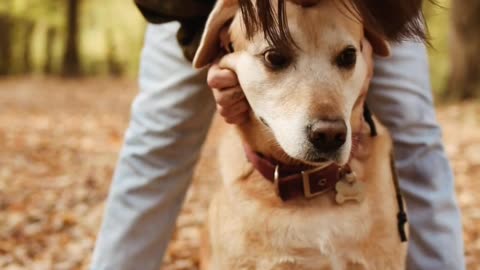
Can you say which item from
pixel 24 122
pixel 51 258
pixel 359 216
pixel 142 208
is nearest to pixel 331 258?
pixel 359 216

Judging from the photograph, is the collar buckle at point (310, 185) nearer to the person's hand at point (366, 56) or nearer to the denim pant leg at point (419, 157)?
the person's hand at point (366, 56)

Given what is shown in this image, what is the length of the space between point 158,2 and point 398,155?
110 centimetres

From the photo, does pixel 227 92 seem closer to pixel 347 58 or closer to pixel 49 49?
pixel 347 58

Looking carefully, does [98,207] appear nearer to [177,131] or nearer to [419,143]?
[177,131]

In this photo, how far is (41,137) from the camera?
801cm

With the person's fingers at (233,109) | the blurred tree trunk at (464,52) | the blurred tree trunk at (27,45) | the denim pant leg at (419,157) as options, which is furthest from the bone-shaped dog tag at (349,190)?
the blurred tree trunk at (27,45)

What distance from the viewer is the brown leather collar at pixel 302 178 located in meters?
2.03

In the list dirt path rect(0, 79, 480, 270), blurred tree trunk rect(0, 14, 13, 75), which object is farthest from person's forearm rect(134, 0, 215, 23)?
blurred tree trunk rect(0, 14, 13, 75)

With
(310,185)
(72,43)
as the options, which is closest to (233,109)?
(310,185)

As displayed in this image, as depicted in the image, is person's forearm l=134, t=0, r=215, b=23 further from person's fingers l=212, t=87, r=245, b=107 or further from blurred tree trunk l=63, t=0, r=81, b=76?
blurred tree trunk l=63, t=0, r=81, b=76

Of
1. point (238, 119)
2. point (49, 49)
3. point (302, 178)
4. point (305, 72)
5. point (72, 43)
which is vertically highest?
point (305, 72)

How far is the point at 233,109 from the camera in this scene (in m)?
2.07

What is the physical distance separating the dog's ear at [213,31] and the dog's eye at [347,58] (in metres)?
0.35

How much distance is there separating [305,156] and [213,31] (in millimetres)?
506
